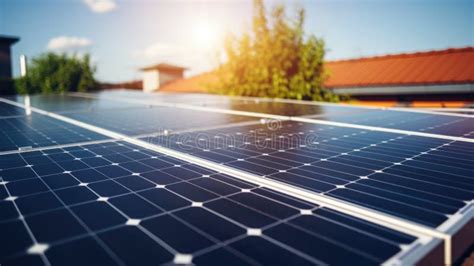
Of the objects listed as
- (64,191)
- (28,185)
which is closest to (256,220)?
(64,191)

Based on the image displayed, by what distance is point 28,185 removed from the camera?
12.5 ft

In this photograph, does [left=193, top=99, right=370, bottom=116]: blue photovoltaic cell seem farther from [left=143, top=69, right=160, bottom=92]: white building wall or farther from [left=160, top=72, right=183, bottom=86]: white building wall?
[left=160, top=72, right=183, bottom=86]: white building wall

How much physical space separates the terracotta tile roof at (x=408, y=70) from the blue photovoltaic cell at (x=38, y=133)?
59.4 ft

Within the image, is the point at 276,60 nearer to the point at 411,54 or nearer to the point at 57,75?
the point at 411,54

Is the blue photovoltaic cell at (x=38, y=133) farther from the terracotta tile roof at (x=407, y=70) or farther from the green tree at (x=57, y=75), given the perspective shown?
the green tree at (x=57, y=75)

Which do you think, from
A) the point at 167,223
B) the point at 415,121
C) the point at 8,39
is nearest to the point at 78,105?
the point at 415,121

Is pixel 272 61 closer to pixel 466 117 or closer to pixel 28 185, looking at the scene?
pixel 466 117

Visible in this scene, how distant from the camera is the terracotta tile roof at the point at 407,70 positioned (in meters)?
19.8

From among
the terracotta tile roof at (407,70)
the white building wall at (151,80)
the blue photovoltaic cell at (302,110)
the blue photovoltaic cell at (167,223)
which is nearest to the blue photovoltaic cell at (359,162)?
the blue photovoltaic cell at (167,223)

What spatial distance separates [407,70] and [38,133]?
22.0 metres

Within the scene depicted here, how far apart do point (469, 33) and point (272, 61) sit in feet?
78.1

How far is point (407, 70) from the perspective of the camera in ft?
74.2

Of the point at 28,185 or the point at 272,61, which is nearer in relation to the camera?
the point at 28,185

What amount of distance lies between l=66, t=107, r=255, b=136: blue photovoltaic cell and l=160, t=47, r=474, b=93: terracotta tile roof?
14566mm
